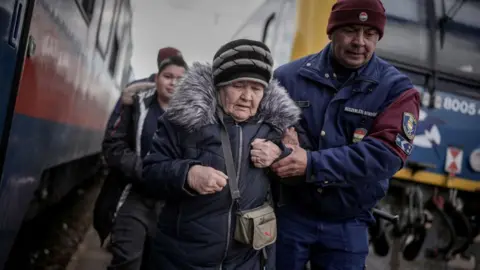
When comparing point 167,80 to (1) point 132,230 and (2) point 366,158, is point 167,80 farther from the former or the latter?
(2) point 366,158

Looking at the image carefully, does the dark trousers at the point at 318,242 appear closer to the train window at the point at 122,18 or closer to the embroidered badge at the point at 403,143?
the embroidered badge at the point at 403,143

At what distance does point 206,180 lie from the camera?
152cm

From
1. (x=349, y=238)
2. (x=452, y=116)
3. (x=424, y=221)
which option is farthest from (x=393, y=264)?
(x=349, y=238)

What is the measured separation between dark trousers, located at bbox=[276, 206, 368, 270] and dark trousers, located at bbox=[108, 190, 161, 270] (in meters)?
0.84

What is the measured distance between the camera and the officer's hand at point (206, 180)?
151 centimetres

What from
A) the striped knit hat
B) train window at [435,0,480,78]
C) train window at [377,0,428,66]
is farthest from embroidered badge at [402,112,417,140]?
train window at [435,0,480,78]

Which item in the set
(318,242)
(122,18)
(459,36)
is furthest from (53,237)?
(459,36)

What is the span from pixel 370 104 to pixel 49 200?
2.59 metres

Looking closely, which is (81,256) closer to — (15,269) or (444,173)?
(15,269)

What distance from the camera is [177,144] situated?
167 centimetres

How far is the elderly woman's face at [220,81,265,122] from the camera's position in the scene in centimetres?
165

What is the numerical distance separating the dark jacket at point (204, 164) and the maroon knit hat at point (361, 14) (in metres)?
0.39

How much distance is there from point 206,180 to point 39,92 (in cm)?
110

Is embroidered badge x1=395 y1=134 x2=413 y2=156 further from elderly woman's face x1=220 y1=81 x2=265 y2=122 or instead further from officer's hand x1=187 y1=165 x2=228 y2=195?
officer's hand x1=187 y1=165 x2=228 y2=195
